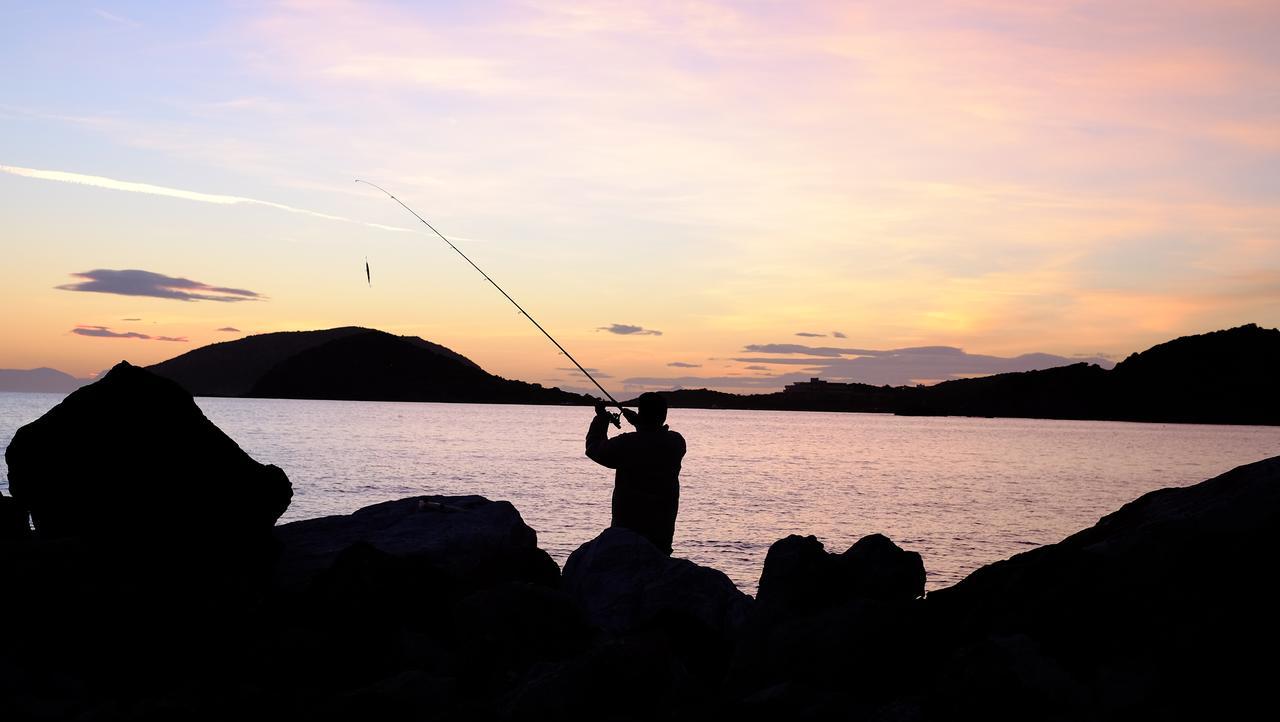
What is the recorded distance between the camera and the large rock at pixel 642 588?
754 centimetres

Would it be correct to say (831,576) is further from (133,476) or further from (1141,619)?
(133,476)

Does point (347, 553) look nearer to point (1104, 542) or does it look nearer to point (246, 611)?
point (246, 611)

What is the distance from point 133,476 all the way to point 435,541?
7.29 feet

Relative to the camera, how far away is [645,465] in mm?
8086

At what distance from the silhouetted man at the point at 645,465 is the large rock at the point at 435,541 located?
2.88 feet

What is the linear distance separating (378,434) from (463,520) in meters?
75.5

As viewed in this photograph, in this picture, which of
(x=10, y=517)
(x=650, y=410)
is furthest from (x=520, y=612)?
(x=10, y=517)

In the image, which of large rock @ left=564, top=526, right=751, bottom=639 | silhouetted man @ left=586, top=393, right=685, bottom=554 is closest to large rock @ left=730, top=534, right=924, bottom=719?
large rock @ left=564, top=526, right=751, bottom=639

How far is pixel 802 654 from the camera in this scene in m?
5.85

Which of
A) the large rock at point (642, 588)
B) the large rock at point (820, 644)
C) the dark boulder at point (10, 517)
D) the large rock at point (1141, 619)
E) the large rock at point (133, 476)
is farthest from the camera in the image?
the dark boulder at point (10, 517)

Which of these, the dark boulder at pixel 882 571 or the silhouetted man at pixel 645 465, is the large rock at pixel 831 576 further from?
the silhouetted man at pixel 645 465

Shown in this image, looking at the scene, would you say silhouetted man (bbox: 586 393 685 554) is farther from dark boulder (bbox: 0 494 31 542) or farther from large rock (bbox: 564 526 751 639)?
dark boulder (bbox: 0 494 31 542)

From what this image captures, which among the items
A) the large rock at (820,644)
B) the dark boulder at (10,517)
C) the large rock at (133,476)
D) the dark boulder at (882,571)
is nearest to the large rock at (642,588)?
the dark boulder at (882,571)

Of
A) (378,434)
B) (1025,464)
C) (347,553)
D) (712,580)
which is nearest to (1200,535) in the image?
(712,580)
